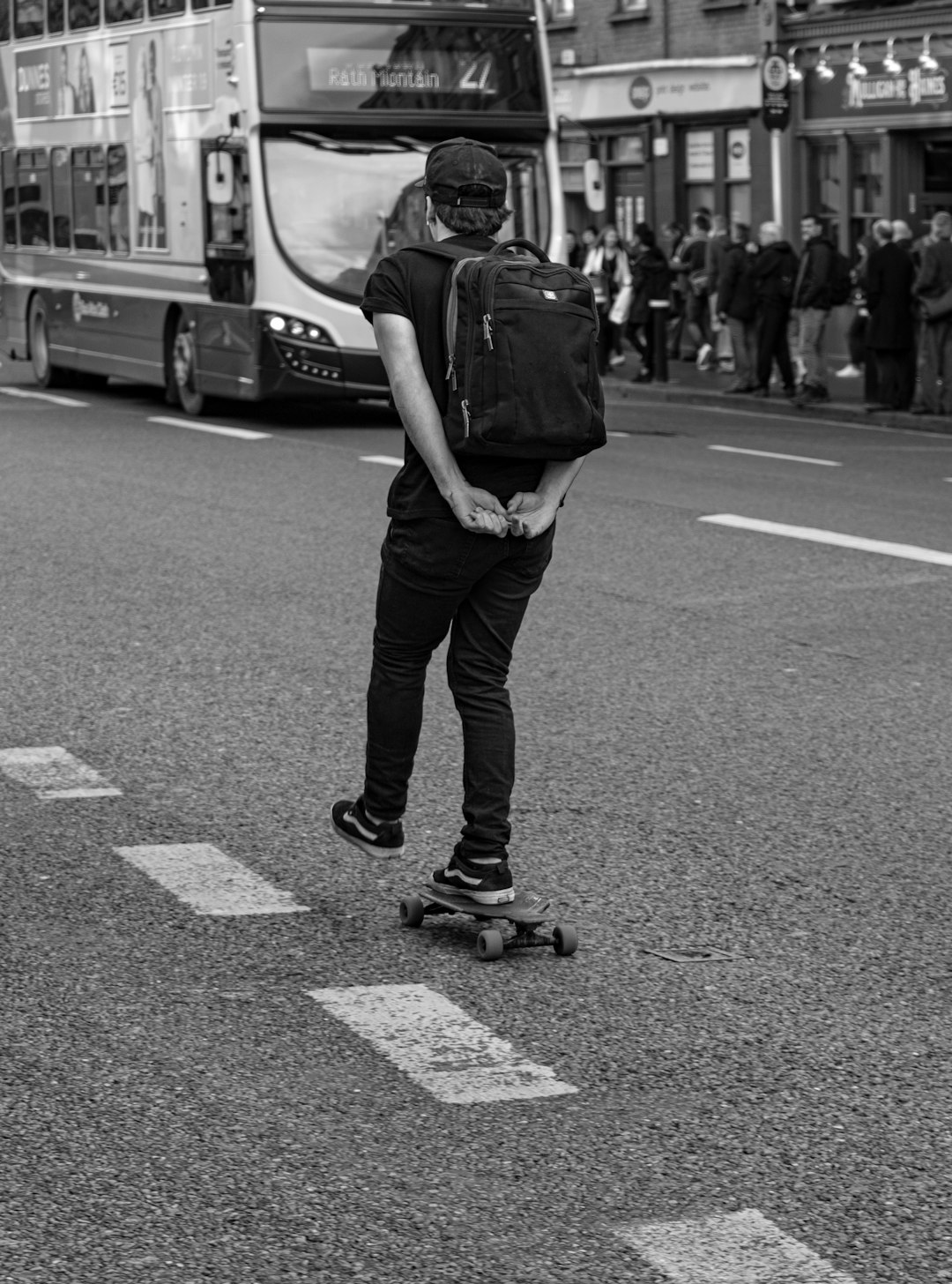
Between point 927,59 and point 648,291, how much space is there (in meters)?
4.80

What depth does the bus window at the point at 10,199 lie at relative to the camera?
1005 inches

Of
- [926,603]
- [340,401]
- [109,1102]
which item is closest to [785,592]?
[926,603]

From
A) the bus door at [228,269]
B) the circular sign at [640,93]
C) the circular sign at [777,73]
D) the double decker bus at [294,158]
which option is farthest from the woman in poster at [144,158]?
the circular sign at [640,93]

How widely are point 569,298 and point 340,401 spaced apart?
740 inches

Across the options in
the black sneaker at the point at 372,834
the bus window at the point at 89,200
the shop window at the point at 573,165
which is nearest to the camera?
the black sneaker at the point at 372,834

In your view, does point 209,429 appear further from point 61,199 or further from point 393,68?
point 61,199

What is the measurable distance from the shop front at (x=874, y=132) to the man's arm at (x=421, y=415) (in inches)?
941

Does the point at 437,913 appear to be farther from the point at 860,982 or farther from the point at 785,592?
the point at 785,592

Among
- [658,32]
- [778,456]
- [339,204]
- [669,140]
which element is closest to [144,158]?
[339,204]

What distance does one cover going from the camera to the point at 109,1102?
4.26 meters

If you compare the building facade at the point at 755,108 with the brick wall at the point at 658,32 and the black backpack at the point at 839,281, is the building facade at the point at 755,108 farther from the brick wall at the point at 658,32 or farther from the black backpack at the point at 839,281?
the black backpack at the point at 839,281

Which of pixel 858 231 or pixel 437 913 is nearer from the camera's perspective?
pixel 437 913

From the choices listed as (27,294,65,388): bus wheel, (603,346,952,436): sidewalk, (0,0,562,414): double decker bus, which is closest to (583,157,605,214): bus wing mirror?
(0,0,562,414): double decker bus

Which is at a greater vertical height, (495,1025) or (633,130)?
(633,130)
